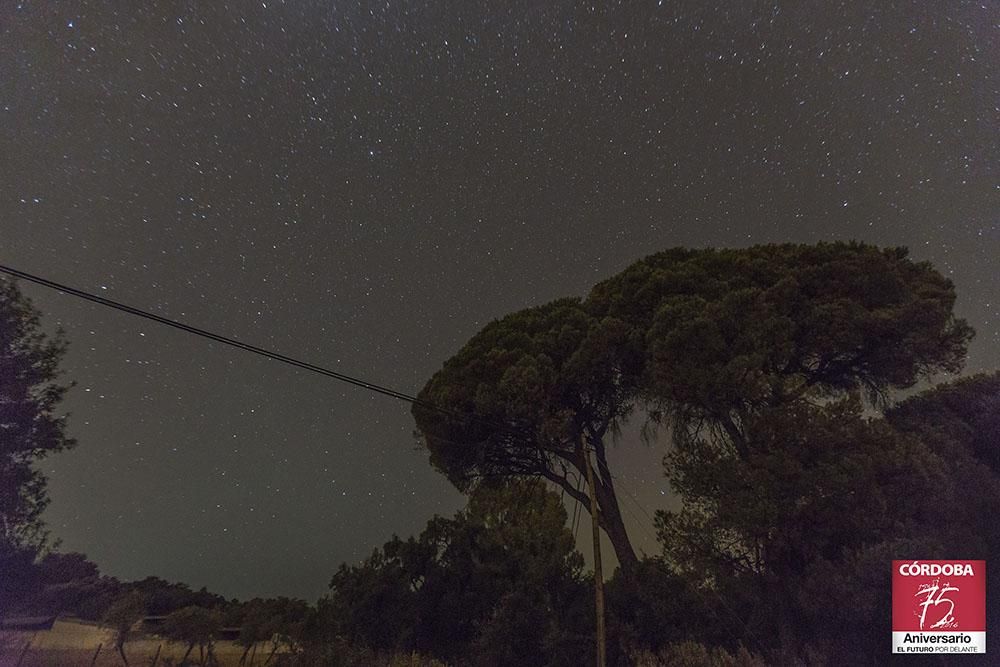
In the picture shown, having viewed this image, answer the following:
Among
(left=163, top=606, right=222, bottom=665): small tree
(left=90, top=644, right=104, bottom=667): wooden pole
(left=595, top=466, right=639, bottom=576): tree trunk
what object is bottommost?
(left=90, top=644, right=104, bottom=667): wooden pole

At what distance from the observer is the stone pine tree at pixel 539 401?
1625cm

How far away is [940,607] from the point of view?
12.0 metres

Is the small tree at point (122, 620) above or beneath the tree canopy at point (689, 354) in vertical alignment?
beneath

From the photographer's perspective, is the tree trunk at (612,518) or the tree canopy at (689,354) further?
the tree trunk at (612,518)

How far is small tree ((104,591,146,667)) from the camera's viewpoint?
21781mm

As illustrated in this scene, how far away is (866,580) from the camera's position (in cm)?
1162

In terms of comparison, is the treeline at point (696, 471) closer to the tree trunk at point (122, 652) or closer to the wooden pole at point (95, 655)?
the wooden pole at point (95, 655)

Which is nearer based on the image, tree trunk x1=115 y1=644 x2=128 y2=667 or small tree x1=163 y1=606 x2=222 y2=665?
tree trunk x1=115 y1=644 x2=128 y2=667

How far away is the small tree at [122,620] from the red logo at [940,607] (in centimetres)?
2538

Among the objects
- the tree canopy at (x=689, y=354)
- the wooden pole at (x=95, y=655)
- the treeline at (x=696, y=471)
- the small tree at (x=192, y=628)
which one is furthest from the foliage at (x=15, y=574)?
the tree canopy at (x=689, y=354)

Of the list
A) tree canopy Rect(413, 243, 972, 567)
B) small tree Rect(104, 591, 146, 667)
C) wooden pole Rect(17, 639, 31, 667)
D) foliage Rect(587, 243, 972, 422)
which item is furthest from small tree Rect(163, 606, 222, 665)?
foliage Rect(587, 243, 972, 422)

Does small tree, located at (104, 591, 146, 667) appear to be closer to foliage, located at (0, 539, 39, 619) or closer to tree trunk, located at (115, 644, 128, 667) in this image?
tree trunk, located at (115, 644, 128, 667)

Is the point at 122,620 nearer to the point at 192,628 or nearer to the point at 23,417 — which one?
the point at 192,628

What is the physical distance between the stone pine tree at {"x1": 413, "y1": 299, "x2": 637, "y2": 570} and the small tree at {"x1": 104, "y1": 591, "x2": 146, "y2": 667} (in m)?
14.4
